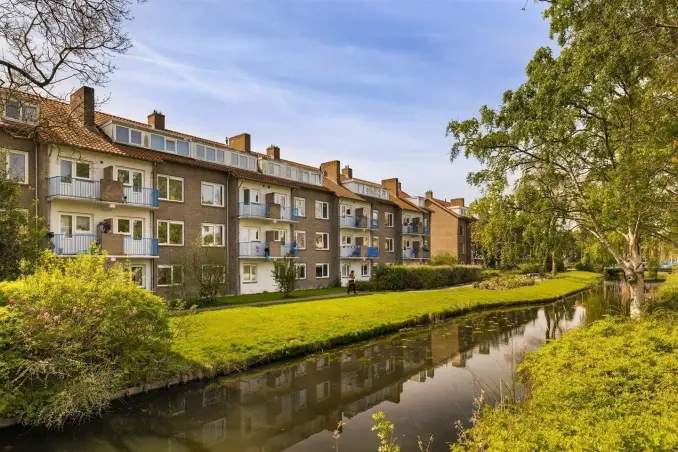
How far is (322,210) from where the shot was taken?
39.2 metres

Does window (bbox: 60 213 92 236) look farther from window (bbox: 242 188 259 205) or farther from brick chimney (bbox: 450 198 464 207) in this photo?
brick chimney (bbox: 450 198 464 207)

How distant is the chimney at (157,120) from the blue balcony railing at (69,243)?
9.62 metres

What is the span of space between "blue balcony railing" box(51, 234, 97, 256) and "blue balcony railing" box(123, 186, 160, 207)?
9.63 ft

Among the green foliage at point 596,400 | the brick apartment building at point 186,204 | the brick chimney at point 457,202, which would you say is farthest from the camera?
the brick chimney at point 457,202

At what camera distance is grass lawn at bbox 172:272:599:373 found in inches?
504

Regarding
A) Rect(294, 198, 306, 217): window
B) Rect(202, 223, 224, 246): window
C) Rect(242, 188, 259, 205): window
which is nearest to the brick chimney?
Rect(294, 198, 306, 217): window

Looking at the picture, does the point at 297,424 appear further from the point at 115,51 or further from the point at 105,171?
the point at 105,171

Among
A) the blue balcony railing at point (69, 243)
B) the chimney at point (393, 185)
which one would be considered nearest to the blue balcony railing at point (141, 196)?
the blue balcony railing at point (69, 243)

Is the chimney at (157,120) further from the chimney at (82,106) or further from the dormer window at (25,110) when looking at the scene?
the dormer window at (25,110)

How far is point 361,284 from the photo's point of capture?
1373 inches

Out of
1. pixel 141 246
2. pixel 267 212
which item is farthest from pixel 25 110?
pixel 267 212

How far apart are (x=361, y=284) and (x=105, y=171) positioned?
19.8 m

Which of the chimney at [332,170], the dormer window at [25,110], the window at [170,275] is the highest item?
the chimney at [332,170]

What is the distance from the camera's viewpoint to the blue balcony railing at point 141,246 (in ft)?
78.3
